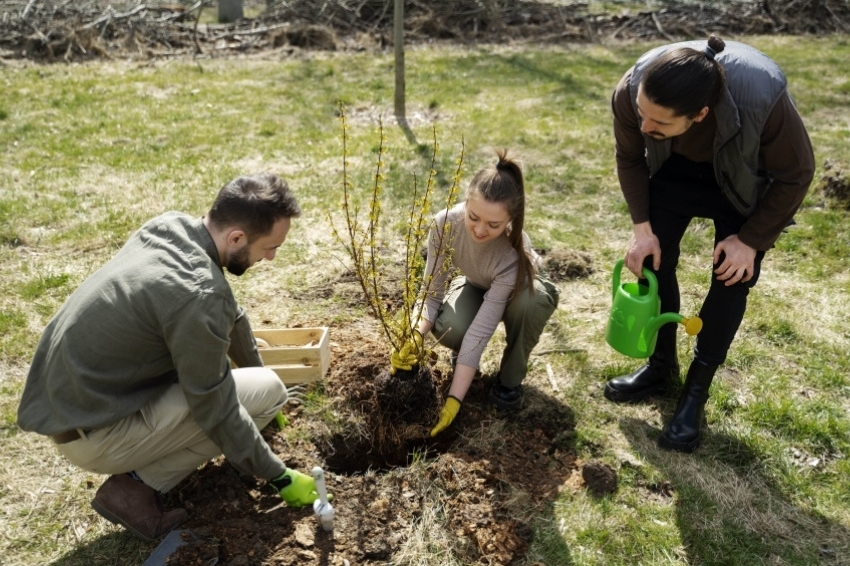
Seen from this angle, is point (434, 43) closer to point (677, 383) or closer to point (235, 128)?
point (235, 128)

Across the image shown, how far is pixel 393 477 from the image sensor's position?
293 cm

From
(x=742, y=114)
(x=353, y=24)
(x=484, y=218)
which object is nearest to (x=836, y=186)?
(x=742, y=114)

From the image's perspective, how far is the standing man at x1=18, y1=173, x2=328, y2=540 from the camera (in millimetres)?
2299

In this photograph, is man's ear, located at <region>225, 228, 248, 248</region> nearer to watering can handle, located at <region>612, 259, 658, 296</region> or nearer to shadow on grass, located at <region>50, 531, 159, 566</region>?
shadow on grass, located at <region>50, 531, 159, 566</region>

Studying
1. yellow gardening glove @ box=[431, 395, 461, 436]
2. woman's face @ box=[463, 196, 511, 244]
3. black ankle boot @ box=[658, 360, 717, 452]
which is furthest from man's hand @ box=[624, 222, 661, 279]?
yellow gardening glove @ box=[431, 395, 461, 436]

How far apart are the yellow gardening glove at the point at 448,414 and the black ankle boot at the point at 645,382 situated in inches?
32.5

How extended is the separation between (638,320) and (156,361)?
1931 millimetres

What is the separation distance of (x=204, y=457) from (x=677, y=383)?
2242 mm

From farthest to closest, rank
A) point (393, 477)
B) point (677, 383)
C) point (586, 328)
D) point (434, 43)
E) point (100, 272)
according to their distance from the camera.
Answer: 1. point (434, 43)
2. point (586, 328)
3. point (677, 383)
4. point (393, 477)
5. point (100, 272)

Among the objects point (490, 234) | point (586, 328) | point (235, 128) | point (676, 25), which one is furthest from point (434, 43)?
point (490, 234)

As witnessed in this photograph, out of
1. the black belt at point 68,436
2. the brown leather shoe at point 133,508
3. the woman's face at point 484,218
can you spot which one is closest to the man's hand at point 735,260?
the woman's face at point 484,218

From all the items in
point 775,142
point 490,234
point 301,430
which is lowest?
point 301,430

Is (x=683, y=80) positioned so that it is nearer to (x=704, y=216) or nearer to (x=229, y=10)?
(x=704, y=216)

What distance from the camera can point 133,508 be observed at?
2.59 meters
